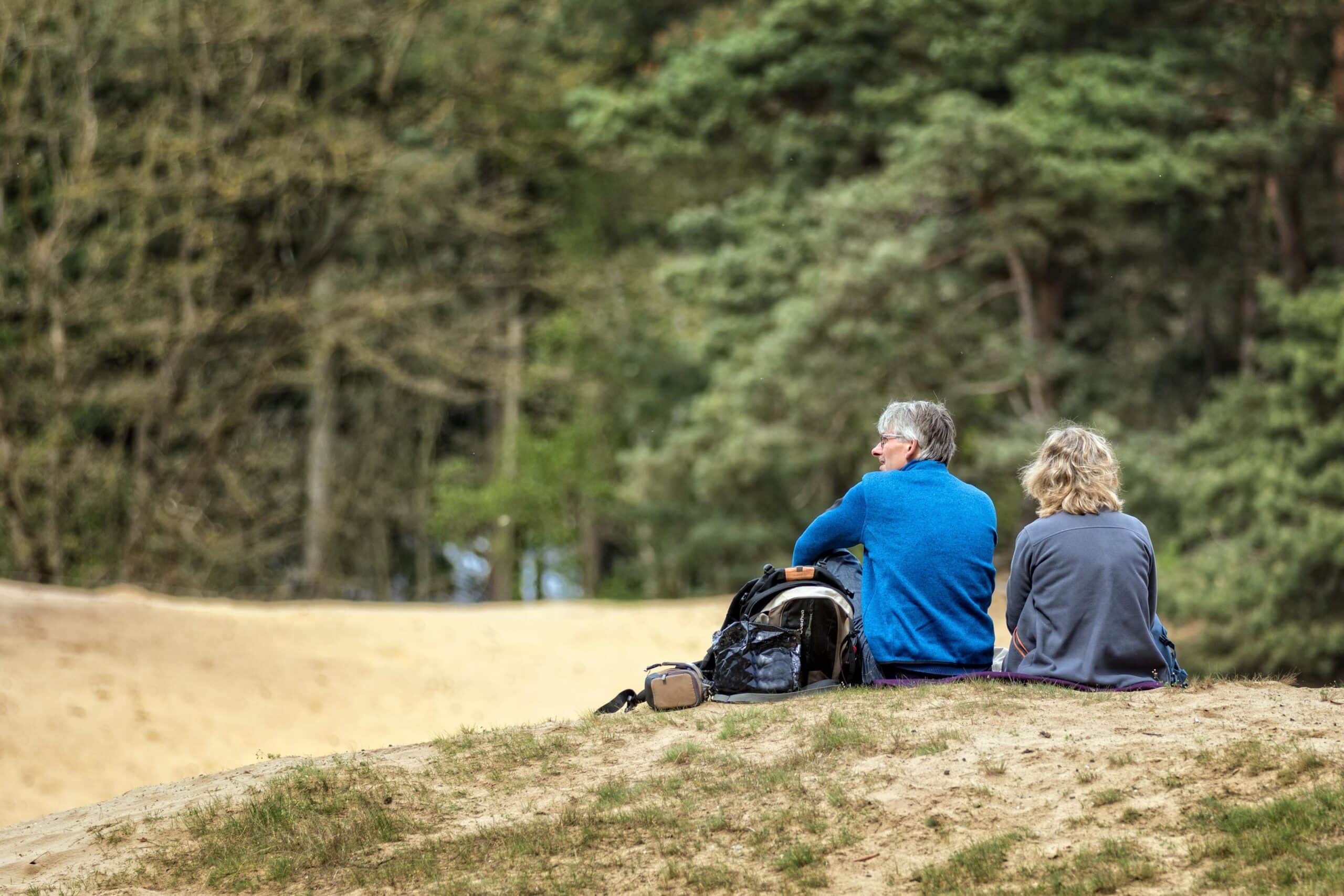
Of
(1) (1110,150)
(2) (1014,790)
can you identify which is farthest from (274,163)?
(2) (1014,790)

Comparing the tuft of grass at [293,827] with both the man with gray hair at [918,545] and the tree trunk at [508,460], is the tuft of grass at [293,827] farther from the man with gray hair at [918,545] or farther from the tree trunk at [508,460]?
the tree trunk at [508,460]

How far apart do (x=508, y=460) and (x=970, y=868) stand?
2726 centimetres

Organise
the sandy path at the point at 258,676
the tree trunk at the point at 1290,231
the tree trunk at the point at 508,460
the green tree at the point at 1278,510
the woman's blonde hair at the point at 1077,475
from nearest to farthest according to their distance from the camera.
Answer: the woman's blonde hair at the point at 1077,475
the sandy path at the point at 258,676
the green tree at the point at 1278,510
the tree trunk at the point at 1290,231
the tree trunk at the point at 508,460

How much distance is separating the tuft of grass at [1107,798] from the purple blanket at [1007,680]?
1103mm

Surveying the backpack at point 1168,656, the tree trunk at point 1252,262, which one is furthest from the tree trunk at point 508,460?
the backpack at point 1168,656

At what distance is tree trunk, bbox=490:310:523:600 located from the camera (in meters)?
31.1

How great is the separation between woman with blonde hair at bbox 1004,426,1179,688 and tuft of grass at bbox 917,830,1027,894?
4.35 feet

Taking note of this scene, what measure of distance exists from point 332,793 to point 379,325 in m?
20.6

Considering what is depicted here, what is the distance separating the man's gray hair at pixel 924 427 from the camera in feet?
19.5

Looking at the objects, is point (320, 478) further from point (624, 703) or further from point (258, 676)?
point (624, 703)

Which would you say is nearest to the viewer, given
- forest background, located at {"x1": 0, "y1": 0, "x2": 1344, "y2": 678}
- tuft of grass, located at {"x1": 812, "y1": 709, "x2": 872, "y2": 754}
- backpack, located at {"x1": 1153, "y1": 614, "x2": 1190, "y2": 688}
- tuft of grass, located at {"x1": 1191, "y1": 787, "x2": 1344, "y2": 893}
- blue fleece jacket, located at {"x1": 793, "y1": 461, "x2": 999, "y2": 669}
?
tuft of grass, located at {"x1": 1191, "y1": 787, "x2": 1344, "y2": 893}

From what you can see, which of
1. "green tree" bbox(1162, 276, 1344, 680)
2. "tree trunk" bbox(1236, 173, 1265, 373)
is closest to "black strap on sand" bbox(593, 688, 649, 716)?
"green tree" bbox(1162, 276, 1344, 680)

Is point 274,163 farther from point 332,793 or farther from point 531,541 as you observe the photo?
point 332,793

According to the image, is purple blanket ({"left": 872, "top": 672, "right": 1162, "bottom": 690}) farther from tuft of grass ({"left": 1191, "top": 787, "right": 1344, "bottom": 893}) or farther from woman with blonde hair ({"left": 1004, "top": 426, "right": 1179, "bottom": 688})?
tuft of grass ({"left": 1191, "top": 787, "right": 1344, "bottom": 893})
